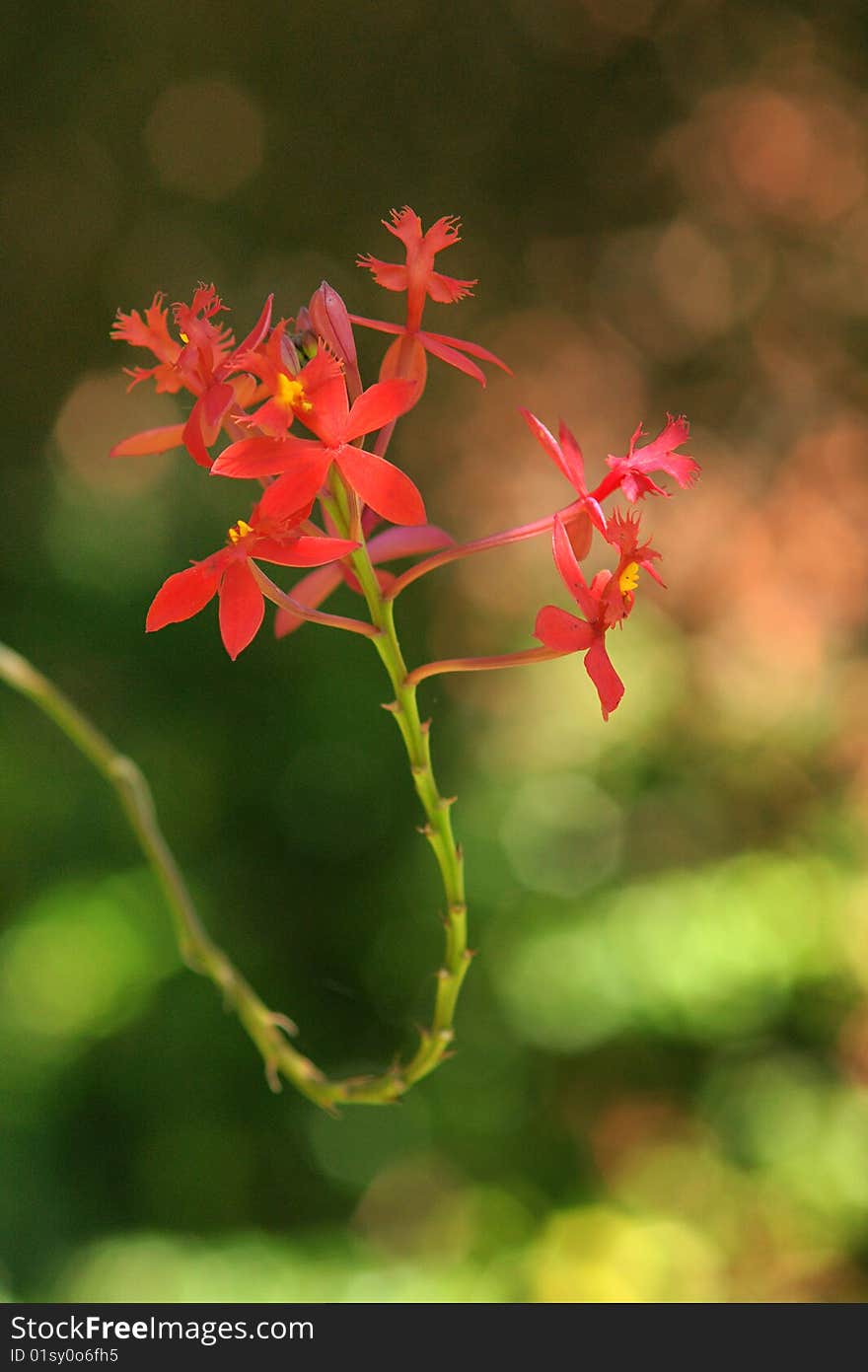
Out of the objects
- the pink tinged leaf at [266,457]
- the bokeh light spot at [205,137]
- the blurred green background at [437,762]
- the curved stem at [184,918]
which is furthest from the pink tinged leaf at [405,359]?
the bokeh light spot at [205,137]

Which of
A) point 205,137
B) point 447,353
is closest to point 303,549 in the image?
point 447,353

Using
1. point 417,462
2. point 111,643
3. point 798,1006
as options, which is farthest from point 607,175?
point 798,1006

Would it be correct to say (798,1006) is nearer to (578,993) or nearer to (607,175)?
(578,993)

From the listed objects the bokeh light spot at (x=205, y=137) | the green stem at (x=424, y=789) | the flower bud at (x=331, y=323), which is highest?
the bokeh light spot at (x=205, y=137)

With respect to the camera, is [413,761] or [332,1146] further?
[332,1146]

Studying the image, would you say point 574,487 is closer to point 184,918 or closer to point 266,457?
point 266,457

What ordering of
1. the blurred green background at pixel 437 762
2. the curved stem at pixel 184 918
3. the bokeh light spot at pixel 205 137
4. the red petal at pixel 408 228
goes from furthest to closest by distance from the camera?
the bokeh light spot at pixel 205 137 → the blurred green background at pixel 437 762 → the curved stem at pixel 184 918 → the red petal at pixel 408 228

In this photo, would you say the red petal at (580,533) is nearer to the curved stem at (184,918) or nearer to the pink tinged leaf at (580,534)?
the pink tinged leaf at (580,534)
